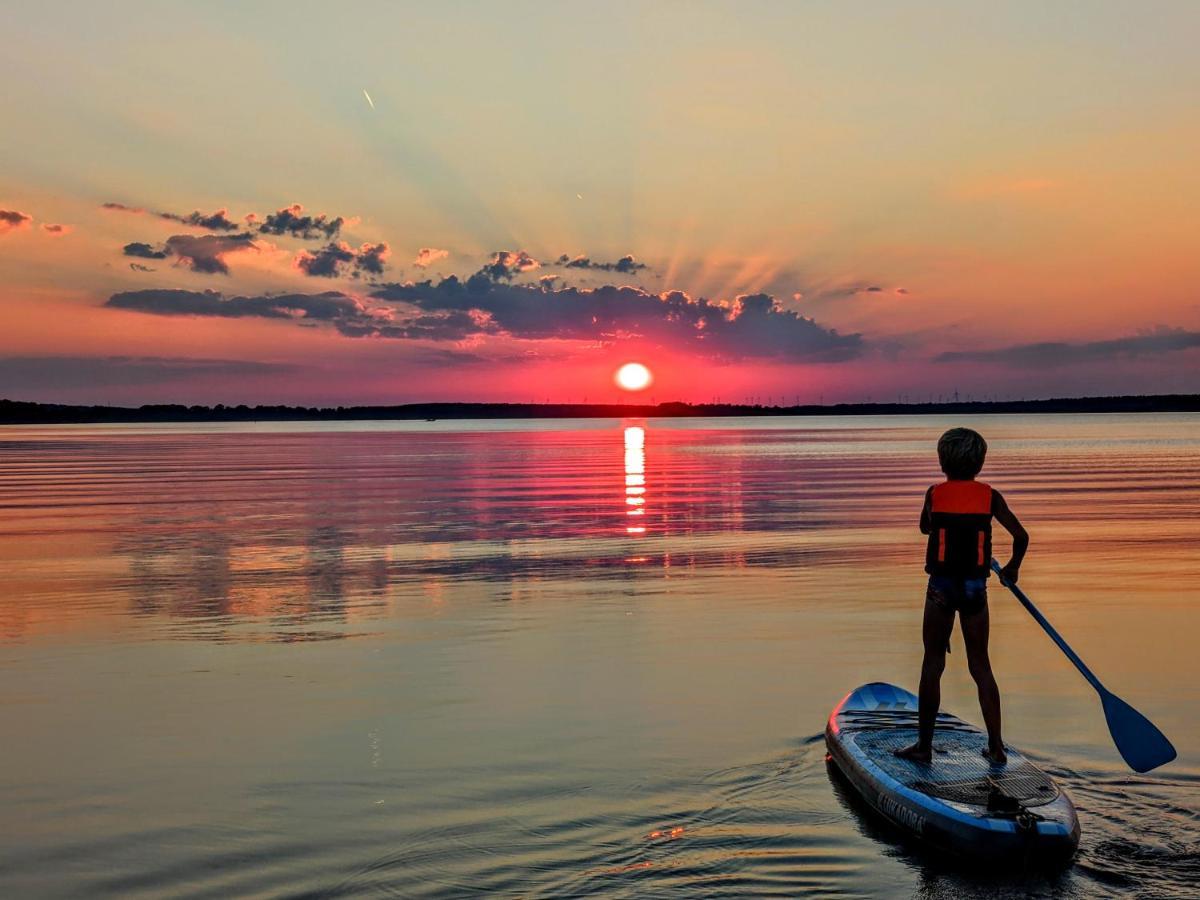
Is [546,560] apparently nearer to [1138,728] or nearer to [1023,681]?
[1023,681]

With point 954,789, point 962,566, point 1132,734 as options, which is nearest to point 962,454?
point 962,566

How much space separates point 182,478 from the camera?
55.9m

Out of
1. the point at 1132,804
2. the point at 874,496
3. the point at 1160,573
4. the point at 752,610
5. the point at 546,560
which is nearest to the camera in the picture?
the point at 1132,804

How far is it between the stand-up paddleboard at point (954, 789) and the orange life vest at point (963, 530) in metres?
1.52

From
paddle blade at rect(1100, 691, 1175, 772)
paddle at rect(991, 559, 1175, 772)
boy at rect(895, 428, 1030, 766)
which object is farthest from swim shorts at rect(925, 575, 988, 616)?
paddle blade at rect(1100, 691, 1175, 772)

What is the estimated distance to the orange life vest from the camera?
345 inches

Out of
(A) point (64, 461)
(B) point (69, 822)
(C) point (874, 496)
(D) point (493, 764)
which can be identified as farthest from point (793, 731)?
(A) point (64, 461)

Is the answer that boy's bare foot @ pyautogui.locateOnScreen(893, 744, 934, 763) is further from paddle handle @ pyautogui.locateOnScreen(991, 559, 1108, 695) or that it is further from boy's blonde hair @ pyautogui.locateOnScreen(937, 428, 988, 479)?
boy's blonde hair @ pyautogui.locateOnScreen(937, 428, 988, 479)

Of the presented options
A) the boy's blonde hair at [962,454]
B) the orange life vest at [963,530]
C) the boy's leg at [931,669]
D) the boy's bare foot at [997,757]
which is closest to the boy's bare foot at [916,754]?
the boy's leg at [931,669]

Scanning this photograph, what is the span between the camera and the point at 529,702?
41.3 feet

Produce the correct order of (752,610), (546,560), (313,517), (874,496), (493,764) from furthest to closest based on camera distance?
(874,496)
(313,517)
(546,560)
(752,610)
(493,764)

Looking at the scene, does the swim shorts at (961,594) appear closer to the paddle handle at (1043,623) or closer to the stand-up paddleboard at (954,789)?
the paddle handle at (1043,623)

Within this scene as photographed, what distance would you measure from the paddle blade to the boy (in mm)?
1245

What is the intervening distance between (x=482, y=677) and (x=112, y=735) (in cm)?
418
